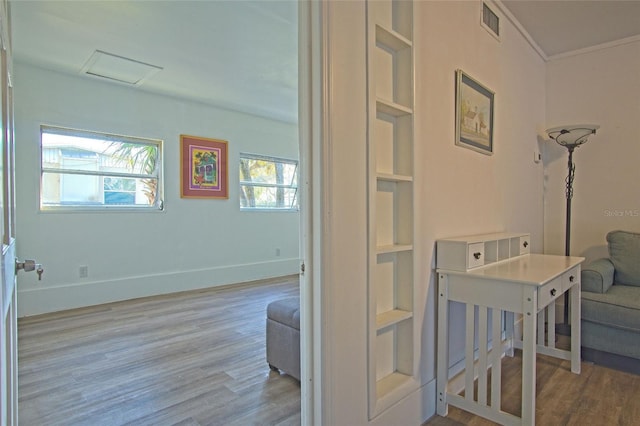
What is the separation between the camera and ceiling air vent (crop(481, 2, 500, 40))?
2.48m

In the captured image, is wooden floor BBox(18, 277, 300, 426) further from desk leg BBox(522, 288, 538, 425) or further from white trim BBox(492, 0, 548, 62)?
white trim BBox(492, 0, 548, 62)

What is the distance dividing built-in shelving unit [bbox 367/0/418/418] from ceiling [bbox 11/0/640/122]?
3.98 feet

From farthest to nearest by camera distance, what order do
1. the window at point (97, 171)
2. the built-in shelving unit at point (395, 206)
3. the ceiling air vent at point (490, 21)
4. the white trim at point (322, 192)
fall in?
the window at point (97, 171) → the ceiling air vent at point (490, 21) → the built-in shelving unit at point (395, 206) → the white trim at point (322, 192)

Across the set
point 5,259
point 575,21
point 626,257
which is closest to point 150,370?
point 5,259

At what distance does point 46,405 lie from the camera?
1990 mm

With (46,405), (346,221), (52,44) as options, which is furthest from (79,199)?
(346,221)

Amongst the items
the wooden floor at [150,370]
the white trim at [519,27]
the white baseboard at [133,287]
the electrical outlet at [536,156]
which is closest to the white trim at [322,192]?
the wooden floor at [150,370]

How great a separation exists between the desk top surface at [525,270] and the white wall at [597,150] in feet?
4.81

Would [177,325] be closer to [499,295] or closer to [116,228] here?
[116,228]

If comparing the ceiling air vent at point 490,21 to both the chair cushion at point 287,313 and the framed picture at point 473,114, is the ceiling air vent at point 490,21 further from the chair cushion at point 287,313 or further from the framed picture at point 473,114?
the chair cushion at point 287,313

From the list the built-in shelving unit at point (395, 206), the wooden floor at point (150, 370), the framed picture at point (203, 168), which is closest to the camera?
the built-in shelving unit at point (395, 206)

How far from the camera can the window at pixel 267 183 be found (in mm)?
5570

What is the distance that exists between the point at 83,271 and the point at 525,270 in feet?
13.9

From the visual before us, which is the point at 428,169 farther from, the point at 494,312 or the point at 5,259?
the point at 5,259
